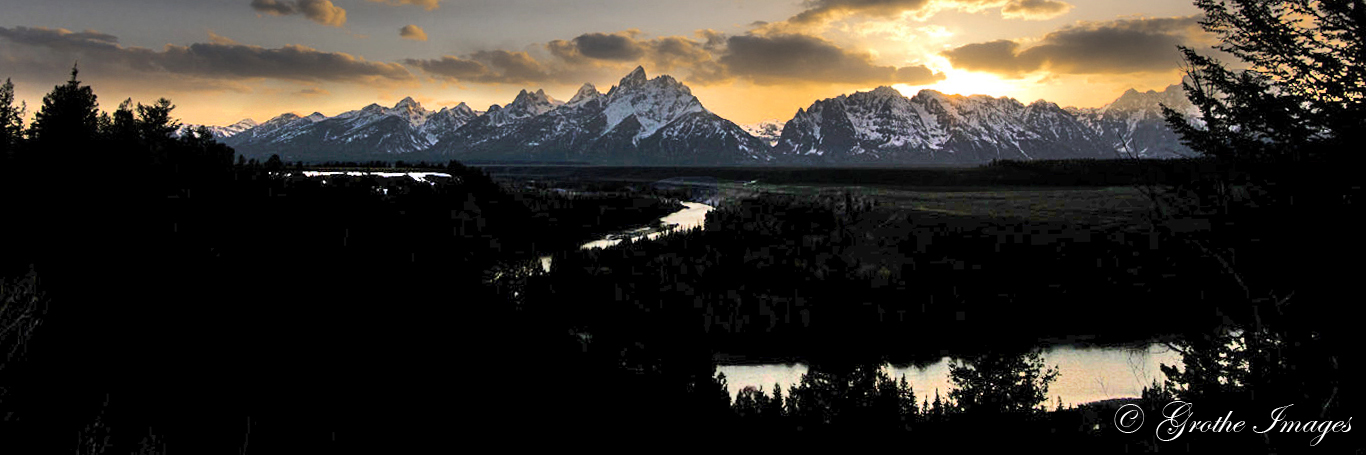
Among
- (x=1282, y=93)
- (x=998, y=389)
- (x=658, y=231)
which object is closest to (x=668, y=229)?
(x=658, y=231)

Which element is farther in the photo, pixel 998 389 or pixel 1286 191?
pixel 998 389

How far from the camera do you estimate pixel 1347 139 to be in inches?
530

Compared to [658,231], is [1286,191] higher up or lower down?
higher up

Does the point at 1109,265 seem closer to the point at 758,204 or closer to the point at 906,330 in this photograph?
the point at 906,330

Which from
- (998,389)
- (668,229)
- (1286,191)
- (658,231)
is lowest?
(998,389)

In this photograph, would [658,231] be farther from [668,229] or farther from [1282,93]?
[1282,93]

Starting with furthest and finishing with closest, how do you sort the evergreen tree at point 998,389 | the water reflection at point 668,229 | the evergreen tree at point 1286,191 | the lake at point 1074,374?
the water reflection at point 668,229, the lake at point 1074,374, the evergreen tree at point 998,389, the evergreen tree at point 1286,191

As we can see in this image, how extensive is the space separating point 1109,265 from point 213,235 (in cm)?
9674

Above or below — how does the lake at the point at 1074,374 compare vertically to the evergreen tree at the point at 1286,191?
below

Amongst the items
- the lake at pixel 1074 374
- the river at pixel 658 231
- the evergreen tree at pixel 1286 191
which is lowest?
the lake at pixel 1074 374

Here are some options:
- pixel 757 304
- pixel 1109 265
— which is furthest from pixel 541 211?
pixel 1109 265

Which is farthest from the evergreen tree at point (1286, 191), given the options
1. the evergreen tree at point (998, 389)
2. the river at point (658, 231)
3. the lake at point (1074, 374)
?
the river at point (658, 231)

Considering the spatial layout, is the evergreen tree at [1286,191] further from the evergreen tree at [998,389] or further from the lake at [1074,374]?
the lake at [1074,374]

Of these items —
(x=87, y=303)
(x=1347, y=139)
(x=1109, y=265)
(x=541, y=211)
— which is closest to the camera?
(x=87, y=303)
